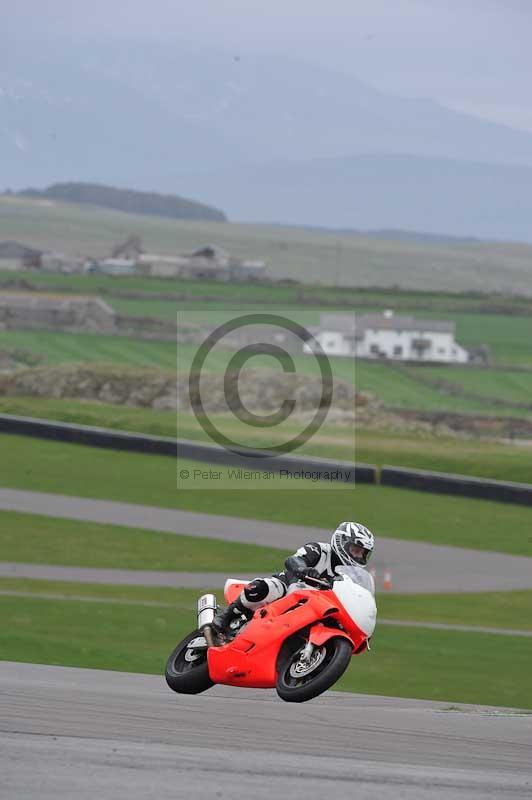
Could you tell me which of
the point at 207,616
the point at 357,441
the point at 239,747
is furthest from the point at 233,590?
the point at 357,441

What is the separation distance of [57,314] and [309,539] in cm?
8003

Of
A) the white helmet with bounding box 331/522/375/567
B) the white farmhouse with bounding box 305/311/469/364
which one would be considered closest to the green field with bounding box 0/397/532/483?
the white helmet with bounding box 331/522/375/567

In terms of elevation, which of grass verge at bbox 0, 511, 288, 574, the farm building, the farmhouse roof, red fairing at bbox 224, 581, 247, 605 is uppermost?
red fairing at bbox 224, 581, 247, 605

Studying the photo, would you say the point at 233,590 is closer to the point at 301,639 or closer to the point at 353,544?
the point at 301,639

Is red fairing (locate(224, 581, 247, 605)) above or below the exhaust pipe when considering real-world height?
above

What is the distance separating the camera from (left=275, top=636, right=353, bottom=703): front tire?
11.5 metres

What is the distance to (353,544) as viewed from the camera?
490 inches

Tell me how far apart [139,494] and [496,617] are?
13.2 metres

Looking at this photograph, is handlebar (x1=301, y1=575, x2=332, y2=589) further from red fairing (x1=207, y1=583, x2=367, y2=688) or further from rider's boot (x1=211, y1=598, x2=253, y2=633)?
rider's boot (x1=211, y1=598, x2=253, y2=633)

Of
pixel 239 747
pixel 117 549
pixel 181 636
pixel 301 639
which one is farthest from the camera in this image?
pixel 117 549

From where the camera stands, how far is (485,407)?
8425cm

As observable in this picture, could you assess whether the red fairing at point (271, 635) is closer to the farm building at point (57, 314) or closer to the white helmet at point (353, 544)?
the white helmet at point (353, 544)

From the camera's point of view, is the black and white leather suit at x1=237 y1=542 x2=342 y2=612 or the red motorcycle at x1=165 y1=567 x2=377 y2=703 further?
the black and white leather suit at x1=237 y1=542 x2=342 y2=612

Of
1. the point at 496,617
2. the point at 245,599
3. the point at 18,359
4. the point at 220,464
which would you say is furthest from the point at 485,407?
the point at 245,599
